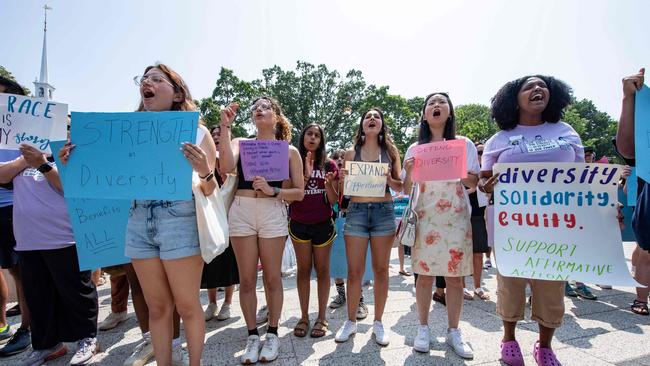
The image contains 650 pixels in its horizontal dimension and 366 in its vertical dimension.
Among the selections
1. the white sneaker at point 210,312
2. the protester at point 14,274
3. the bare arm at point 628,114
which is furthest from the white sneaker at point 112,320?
the bare arm at point 628,114

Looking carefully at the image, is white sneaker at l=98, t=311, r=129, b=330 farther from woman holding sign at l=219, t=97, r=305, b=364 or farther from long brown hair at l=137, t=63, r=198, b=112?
long brown hair at l=137, t=63, r=198, b=112

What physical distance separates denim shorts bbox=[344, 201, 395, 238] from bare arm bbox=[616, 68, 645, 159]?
1.74m

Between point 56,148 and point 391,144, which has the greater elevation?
point 391,144

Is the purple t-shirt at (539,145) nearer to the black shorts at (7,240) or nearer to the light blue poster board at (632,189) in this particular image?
the light blue poster board at (632,189)

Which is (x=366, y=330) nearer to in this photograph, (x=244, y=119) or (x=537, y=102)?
(x=537, y=102)

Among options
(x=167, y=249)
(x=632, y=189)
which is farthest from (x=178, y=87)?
(x=632, y=189)

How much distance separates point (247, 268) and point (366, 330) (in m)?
1.44

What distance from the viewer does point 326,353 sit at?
2.75 m

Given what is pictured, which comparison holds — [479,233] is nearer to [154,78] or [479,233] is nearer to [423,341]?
[423,341]

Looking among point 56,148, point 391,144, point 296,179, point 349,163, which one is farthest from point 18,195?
point 391,144

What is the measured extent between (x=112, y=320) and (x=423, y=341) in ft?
10.8

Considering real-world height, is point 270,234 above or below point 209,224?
below

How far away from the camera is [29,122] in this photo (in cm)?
244

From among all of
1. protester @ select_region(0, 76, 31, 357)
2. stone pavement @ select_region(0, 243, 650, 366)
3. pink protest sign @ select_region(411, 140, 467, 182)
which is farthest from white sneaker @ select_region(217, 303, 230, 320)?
pink protest sign @ select_region(411, 140, 467, 182)
